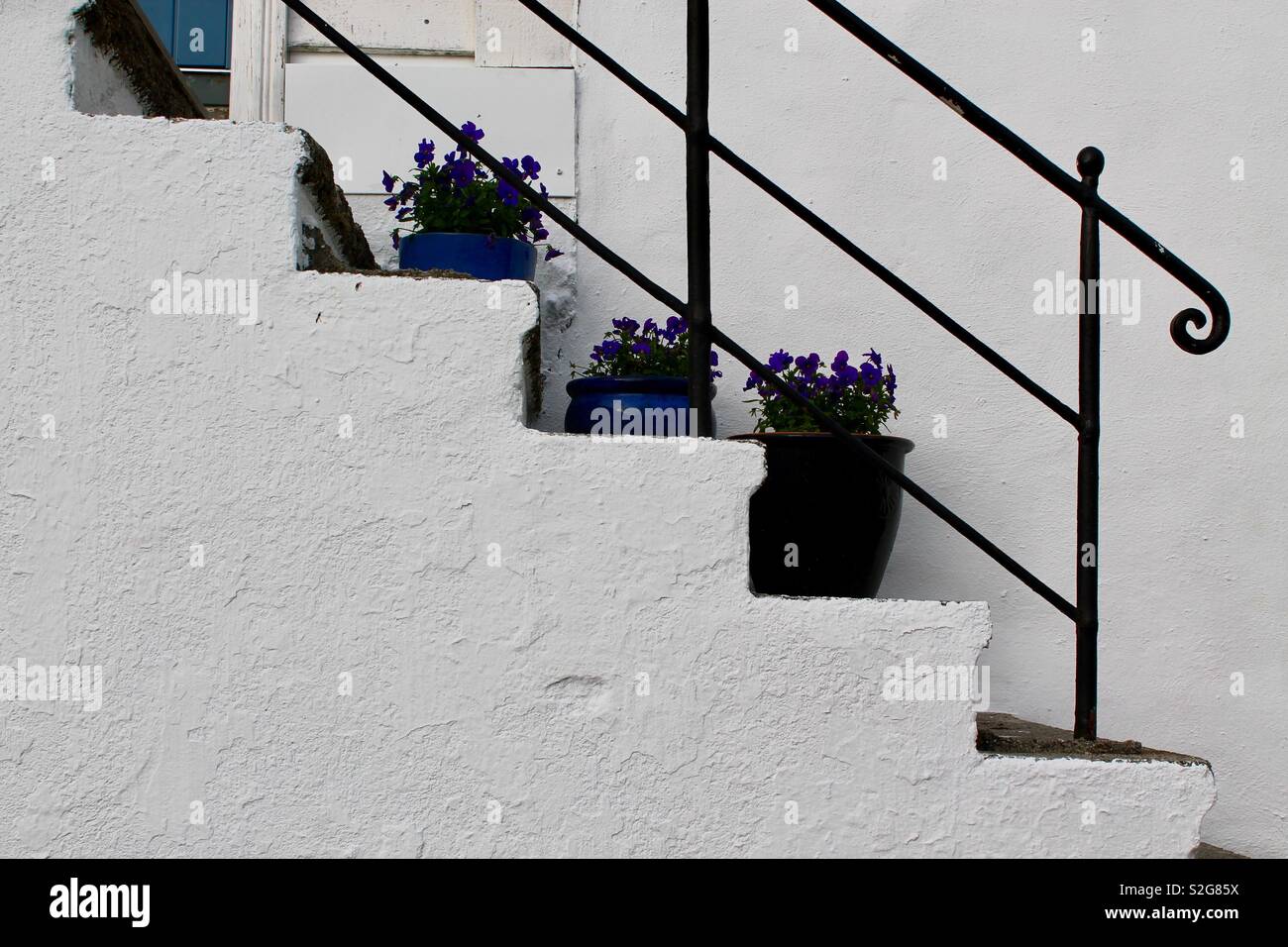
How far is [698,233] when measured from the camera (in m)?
2.01

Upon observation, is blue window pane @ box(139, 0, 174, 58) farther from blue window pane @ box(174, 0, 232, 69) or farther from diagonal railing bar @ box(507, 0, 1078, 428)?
diagonal railing bar @ box(507, 0, 1078, 428)

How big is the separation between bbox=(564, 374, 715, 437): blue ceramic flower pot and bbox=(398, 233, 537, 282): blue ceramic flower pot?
0.34 metres

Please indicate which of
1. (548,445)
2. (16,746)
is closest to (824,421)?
(548,445)

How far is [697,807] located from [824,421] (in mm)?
659

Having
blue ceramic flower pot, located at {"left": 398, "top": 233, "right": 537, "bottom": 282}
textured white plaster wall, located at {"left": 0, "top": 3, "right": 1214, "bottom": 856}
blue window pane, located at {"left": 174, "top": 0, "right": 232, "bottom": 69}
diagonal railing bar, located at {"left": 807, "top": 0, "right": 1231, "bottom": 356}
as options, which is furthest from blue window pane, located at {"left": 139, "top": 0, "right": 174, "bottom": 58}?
diagonal railing bar, located at {"left": 807, "top": 0, "right": 1231, "bottom": 356}

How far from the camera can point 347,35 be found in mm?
3221

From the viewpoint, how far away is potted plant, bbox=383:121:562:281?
103 inches

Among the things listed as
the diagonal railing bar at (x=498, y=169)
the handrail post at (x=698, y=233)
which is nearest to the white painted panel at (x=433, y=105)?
the diagonal railing bar at (x=498, y=169)

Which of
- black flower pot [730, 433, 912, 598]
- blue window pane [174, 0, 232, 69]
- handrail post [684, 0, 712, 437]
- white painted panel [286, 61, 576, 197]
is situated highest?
blue window pane [174, 0, 232, 69]

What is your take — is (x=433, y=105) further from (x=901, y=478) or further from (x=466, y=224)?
(x=901, y=478)

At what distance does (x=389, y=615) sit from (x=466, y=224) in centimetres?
111

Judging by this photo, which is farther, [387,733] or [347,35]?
[347,35]

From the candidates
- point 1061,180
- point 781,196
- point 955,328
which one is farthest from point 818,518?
point 1061,180

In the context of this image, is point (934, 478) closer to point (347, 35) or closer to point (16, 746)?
point (347, 35)
